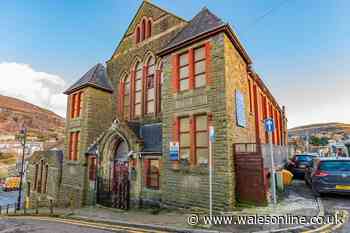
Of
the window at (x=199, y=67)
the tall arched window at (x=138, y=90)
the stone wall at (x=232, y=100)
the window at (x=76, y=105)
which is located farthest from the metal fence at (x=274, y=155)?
the window at (x=76, y=105)

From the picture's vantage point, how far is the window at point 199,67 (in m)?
10.6

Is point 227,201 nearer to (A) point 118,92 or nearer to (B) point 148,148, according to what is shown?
(B) point 148,148

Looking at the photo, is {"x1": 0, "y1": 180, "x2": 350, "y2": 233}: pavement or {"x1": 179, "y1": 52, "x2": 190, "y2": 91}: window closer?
{"x1": 0, "y1": 180, "x2": 350, "y2": 233}: pavement

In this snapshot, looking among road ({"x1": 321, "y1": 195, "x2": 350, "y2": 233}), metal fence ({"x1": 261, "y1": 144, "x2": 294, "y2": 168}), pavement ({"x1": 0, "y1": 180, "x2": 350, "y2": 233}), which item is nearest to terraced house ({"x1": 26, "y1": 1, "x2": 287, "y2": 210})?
metal fence ({"x1": 261, "y1": 144, "x2": 294, "y2": 168})

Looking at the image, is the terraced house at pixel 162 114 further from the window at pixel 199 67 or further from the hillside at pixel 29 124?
the hillside at pixel 29 124

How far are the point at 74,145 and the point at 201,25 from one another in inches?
538

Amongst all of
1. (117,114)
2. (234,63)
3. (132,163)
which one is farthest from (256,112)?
(117,114)

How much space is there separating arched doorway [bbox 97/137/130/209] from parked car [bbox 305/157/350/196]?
32.6 feet

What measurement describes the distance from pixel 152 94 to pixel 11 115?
155 metres

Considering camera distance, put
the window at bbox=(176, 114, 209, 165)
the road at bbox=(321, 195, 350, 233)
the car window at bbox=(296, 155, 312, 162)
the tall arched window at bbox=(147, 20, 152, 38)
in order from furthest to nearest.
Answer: the tall arched window at bbox=(147, 20, 152, 38) < the car window at bbox=(296, 155, 312, 162) < the window at bbox=(176, 114, 209, 165) < the road at bbox=(321, 195, 350, 233)

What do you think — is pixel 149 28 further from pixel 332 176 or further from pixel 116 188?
pixel 332 176

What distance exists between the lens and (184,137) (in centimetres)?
→ 1069

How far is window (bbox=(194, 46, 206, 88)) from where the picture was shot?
1056cm
